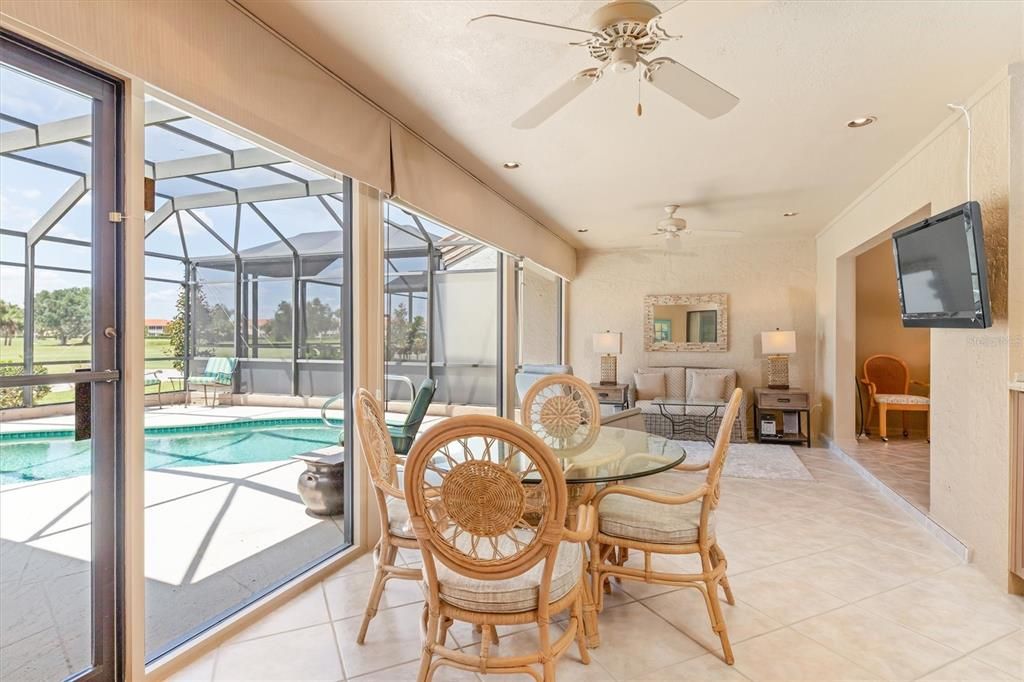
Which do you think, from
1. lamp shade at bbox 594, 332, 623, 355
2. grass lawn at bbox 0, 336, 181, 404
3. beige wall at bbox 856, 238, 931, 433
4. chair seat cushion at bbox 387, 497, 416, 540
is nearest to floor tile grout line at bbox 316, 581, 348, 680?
chair seat cushion at bbox 387, 497, 416, 540

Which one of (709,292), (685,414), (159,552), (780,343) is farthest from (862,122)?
(159,552)

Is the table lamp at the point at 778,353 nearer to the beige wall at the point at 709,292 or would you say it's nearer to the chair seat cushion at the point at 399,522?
the beige wall at the point at 709,292

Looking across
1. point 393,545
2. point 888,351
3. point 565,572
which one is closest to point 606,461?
point 565,572

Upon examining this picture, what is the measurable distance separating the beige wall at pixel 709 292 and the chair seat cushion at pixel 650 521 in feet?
16.7

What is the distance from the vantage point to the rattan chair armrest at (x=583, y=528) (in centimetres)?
152

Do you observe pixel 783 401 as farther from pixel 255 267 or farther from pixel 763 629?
pixel 255 267

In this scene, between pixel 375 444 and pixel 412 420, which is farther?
pixel 412 420

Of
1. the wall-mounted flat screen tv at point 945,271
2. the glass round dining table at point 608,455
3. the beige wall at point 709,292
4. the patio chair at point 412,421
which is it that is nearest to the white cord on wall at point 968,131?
the wall-mounted flat screen tv at point 945,271

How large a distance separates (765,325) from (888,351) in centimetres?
143

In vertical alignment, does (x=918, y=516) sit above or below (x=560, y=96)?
below

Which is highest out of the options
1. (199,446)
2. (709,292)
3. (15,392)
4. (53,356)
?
(709,292)

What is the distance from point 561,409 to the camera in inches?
123

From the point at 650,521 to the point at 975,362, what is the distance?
7.11ft

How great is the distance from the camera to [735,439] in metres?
6.13
